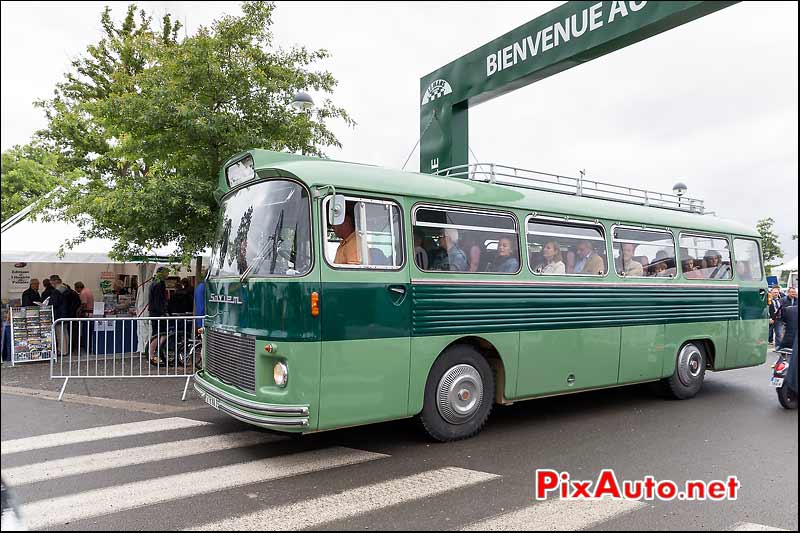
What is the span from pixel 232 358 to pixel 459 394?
2.45 meters

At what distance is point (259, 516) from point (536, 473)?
2.56 m

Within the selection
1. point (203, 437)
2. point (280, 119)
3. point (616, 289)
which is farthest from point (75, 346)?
point (616, 289)

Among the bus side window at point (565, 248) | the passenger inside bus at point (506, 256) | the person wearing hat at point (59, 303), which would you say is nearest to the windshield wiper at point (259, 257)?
the passenger inside bus at point (506, 256)

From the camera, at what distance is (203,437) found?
22.0 ft

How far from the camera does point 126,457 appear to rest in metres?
5.97

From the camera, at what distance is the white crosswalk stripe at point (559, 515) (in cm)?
434

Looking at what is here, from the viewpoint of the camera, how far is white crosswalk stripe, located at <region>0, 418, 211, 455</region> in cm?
636

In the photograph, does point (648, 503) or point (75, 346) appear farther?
point (75, 346)

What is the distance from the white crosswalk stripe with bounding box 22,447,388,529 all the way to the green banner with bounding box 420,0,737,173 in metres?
4.87

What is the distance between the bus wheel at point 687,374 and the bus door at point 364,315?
484cm

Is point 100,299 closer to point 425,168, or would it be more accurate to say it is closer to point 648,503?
point 425,168

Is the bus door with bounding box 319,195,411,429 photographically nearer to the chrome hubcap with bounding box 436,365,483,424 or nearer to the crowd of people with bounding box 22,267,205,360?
the chrome hubcap with bounding box 436,365,483,424

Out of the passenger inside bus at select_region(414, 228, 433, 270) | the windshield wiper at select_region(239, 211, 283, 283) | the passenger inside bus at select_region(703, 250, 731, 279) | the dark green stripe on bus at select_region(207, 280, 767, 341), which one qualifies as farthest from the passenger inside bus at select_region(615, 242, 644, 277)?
the windshield wiper at select_region(239, 211, 283, 283)

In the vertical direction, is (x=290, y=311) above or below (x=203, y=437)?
above
